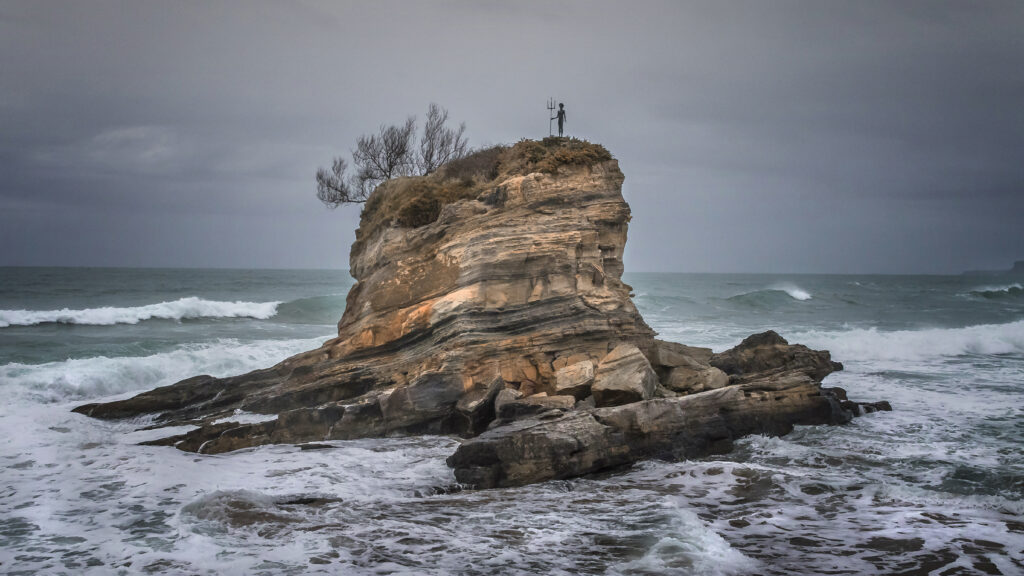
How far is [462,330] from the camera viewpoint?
14.2m

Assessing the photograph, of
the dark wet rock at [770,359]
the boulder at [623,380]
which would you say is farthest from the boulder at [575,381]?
the dark wet rock at [770,359]

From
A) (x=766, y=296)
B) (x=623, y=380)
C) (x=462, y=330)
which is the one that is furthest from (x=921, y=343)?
(x=766, y=296)

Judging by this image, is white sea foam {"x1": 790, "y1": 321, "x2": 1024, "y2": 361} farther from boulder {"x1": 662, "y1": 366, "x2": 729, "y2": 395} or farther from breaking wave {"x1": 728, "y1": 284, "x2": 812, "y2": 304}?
breaking wave {"x1": 728, "y1": 284, "x2": 812, "y2": 304}

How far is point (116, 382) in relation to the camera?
20.7m

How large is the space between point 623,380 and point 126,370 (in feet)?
57.2

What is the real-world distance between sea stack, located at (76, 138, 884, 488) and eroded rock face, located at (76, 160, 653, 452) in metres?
0.04

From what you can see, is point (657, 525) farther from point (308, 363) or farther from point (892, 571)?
point (308, 363)

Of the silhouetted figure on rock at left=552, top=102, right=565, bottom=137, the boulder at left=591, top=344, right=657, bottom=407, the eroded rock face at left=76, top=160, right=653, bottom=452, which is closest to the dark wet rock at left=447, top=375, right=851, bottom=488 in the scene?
the boulder at left=591, top=344, right=657, bottom=407

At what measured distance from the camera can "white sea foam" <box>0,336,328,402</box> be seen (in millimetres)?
19281

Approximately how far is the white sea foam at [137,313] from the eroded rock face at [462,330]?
26.2m

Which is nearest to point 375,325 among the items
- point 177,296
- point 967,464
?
point 967,464

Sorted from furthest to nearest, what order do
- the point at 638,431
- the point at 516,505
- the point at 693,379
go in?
the point at 693,379 → the point at 638,431 → the point at 516,505

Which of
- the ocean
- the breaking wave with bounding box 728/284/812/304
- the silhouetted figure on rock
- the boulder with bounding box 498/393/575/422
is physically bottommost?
the ocean

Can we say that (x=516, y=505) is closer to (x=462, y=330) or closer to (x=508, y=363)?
(x=508, y=363)
